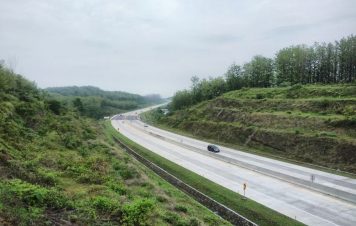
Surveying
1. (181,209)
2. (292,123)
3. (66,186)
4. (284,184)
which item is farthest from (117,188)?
(292,123)

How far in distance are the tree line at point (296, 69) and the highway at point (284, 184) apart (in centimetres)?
5067

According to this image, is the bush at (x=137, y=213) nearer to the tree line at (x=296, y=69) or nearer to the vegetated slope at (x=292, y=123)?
the vegetated slope at (x=292, y=123)

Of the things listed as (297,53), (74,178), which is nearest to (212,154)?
(74,178)

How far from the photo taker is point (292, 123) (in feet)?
223

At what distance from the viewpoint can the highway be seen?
33156 millimetres

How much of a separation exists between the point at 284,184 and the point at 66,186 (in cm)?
2614

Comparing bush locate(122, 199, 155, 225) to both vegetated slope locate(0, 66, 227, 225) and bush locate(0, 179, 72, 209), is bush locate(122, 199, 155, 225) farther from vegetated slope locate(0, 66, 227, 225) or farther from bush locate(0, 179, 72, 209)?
bush locate(0, 179, 72, 209)

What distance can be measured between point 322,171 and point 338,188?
9.90 m

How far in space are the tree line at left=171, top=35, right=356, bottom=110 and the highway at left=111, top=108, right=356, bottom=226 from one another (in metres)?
50.7

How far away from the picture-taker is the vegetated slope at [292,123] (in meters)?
55.1

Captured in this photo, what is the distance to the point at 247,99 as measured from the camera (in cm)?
9588

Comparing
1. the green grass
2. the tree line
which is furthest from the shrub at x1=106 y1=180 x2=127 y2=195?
the tree line

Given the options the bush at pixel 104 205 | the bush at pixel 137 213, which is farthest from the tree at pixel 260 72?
the bush at pixel 104 205

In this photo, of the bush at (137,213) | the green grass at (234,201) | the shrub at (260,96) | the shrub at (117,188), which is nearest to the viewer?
the bush at (137,213)
